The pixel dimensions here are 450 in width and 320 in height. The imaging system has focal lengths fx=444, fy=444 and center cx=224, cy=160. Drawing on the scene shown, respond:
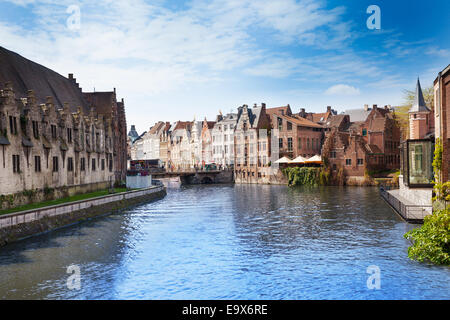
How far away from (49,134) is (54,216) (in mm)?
11518

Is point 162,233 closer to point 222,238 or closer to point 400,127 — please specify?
point 222,238

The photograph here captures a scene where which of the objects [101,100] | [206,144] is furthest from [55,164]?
[206,144]

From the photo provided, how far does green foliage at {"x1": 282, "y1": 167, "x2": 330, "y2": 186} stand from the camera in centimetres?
7894

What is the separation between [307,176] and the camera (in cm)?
8012

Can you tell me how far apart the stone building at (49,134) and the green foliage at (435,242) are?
1112 inches

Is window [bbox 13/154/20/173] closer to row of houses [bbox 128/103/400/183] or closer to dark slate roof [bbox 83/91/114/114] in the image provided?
dark slate roof [bbox 83/91/114/114]

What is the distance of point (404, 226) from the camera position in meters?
31.8

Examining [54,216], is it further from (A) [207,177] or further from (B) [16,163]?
(A) [207,177]

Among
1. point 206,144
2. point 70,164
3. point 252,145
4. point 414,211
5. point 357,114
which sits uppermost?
point 357,114

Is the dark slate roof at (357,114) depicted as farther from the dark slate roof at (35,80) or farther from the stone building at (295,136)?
the dark slate roof at (35,80)

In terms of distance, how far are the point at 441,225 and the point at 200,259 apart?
1214 cm

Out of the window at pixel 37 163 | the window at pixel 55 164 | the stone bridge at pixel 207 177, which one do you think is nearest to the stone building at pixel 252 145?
the stone bridge at pixel 207 177

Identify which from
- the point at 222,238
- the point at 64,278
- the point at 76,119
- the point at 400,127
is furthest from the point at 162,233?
the point at 400,127
